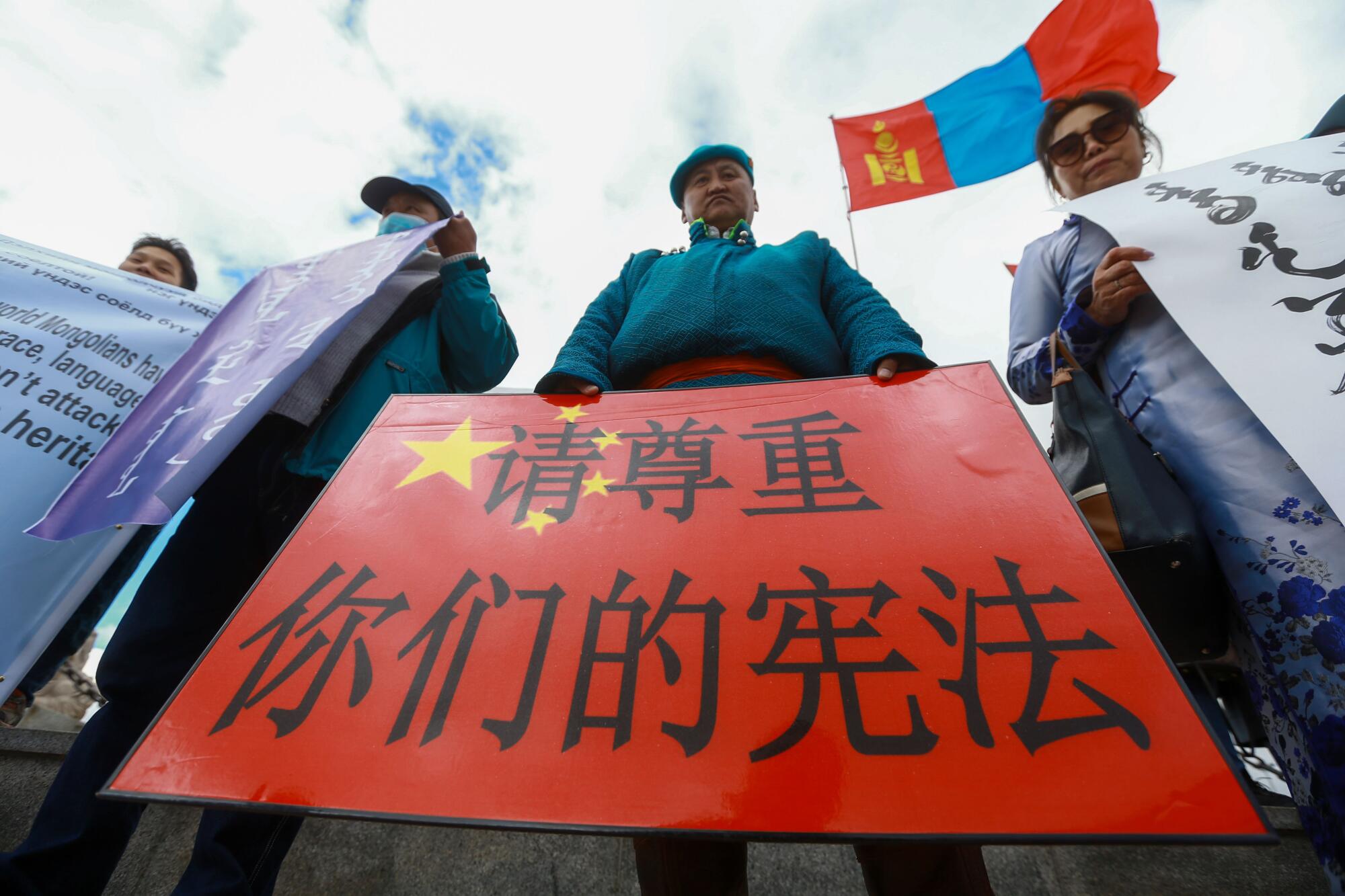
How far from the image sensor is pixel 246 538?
144 cm

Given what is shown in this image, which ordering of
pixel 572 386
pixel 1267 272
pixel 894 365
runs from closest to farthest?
1. pixel 1267 272
2. pixel 894 365
3. pixel 572 386

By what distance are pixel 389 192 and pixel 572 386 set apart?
1.66m

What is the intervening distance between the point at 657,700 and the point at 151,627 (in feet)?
4.43

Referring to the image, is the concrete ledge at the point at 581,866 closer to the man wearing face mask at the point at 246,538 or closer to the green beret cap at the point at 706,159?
the man wearing face mask at the point at 246,538

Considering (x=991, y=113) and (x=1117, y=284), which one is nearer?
(x=1117, y=284)

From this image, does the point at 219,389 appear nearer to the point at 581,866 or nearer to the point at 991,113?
the point at 581,866

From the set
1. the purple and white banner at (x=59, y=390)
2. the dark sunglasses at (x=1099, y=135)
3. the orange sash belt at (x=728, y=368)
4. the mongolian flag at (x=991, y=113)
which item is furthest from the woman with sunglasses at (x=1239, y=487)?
the mongolian flag at (x=991, y=113)

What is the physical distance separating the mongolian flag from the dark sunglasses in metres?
3.06

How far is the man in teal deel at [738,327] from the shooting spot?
1.30 meters

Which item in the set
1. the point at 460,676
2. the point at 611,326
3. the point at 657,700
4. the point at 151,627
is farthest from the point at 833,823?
the point at 151,627

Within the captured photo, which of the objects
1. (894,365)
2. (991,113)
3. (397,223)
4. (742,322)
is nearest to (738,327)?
(742,322)

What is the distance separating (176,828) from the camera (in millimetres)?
1754

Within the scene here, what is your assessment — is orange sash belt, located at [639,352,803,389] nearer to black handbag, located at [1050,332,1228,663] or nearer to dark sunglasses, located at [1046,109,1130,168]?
black handbag, located at [1050,332,1228,663]

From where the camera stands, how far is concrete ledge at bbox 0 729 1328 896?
151 centimetres
